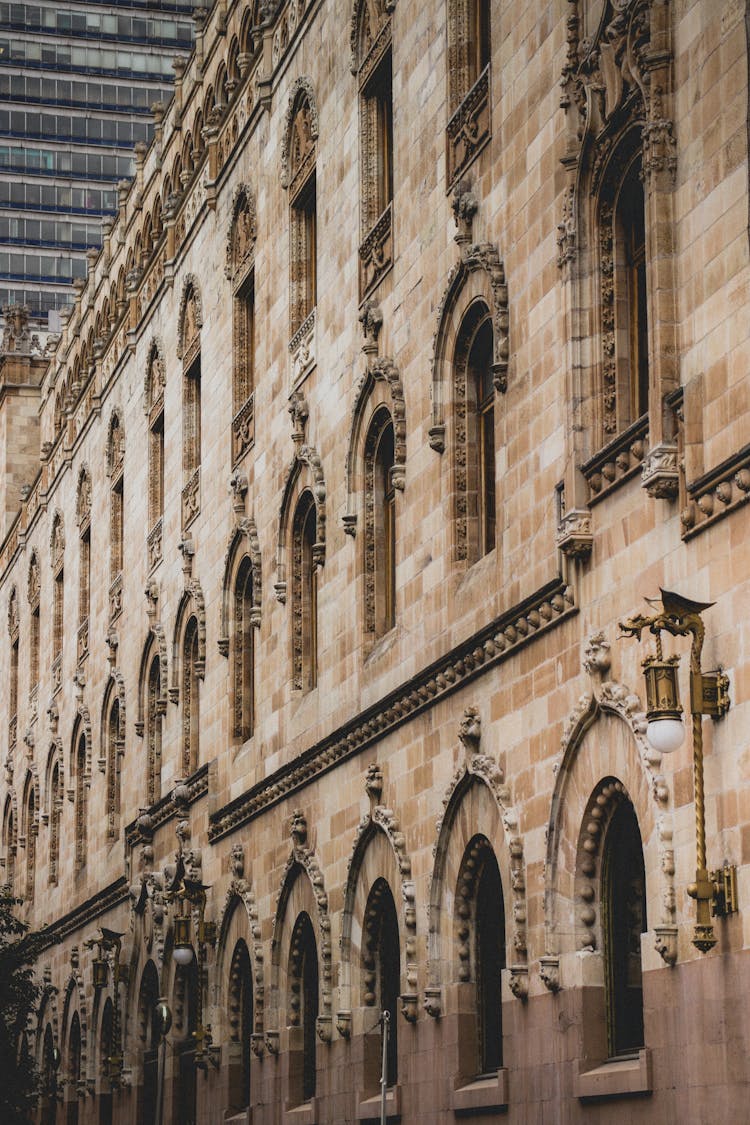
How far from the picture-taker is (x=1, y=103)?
12788 centimetres

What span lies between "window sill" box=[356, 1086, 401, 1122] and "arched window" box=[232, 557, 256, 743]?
9.60 meters

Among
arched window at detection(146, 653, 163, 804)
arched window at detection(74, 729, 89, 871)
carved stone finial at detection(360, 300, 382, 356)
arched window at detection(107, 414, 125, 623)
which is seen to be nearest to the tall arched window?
arched window at detection(74, 729, 89, 871)

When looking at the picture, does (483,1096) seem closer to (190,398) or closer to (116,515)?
(190,398)

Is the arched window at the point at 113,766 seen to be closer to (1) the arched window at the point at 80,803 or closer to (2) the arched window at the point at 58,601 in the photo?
(1) the arched window at the point at 80,803

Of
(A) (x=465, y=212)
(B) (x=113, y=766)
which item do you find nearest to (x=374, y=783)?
(A) (x=465, y=212)

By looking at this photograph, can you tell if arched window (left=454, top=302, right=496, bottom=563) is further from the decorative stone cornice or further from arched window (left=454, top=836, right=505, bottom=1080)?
arched window (left=454, top=836, right=505, bottom=1080)

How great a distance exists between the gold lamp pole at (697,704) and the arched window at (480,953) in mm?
6629

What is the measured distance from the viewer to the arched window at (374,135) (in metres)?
31.3

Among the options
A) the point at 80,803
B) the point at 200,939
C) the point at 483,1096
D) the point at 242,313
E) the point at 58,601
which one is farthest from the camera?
the point at 58,601

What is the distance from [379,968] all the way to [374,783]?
2.49 meters

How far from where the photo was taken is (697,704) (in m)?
19.1

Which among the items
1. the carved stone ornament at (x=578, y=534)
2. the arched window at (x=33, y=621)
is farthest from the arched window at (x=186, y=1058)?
the arched window at (x=33, y=621)

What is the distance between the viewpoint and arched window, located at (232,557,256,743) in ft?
125

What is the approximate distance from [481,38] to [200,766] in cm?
1641
